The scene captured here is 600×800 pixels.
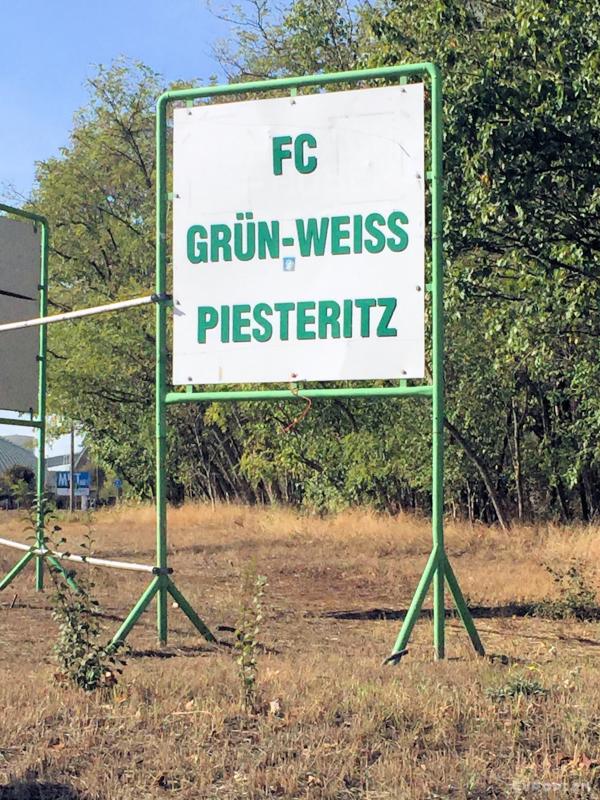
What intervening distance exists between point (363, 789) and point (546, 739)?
93 centimetres

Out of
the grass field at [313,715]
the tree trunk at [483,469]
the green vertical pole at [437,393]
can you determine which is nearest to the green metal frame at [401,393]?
the green vertical pole at [437,393]

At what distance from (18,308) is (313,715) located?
708 cm

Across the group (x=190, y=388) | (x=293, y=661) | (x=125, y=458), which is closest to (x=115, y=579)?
(x=190, y=388)

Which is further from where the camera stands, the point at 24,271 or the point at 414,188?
the point at 24,271

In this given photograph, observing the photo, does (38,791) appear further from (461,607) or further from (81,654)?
(461,607)

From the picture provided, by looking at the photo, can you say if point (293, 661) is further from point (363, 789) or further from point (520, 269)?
point (520, 269)

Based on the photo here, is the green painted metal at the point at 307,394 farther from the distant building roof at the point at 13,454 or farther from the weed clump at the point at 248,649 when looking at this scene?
the distant building roof at the point at 13,454

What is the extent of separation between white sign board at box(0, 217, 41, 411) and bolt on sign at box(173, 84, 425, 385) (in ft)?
11.8

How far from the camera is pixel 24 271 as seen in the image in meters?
10.9

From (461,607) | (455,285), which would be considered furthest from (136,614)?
(455,285)

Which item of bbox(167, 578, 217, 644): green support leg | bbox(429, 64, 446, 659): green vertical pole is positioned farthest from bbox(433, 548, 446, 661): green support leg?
bbox(167, 578, 217, 644): green support leg

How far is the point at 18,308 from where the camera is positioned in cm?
1080

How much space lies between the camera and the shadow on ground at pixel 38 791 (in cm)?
411

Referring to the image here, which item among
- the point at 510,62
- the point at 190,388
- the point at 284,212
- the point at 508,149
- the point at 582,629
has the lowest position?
the point at 582,629
